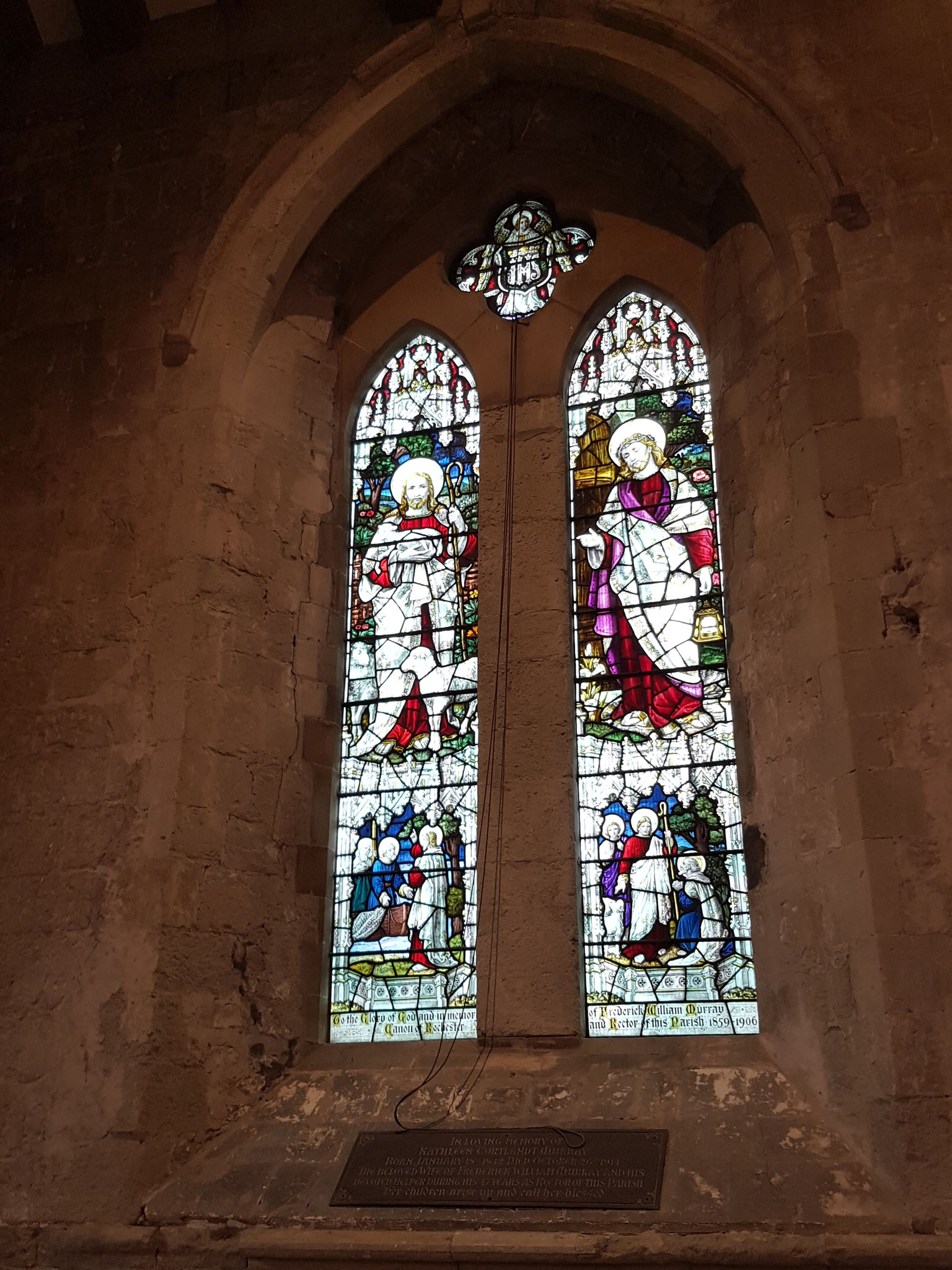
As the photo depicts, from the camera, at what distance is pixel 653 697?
16.8ft

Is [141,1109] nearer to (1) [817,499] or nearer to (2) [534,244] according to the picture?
(1) [817,499]

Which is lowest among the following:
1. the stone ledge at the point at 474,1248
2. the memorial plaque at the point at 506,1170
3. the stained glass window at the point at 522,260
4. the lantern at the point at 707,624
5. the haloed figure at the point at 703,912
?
the stone ledge at the point at 474,1248

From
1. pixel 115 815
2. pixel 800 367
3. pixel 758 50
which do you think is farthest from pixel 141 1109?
pixel 758 50

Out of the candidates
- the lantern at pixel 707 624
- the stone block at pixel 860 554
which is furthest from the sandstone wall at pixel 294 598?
the lantern at pixel 707 624

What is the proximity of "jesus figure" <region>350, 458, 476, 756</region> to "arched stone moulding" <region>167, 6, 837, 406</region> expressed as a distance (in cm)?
96

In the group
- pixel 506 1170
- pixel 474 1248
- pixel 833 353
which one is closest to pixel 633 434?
pixel 833 353

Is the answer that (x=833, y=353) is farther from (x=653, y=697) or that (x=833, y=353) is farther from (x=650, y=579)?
(x=653, y=697)

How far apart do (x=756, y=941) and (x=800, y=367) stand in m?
2.17

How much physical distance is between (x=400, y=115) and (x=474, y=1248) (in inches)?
186

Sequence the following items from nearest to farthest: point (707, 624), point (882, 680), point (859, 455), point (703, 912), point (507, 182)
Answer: point (882, 680)
point (859, 455)
point (703, 912)
point (707, 624)
point (507, 182)

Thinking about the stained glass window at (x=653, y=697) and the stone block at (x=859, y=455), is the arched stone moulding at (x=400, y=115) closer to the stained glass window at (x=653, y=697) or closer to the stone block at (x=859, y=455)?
the stained glass window at (x=653, y=697)

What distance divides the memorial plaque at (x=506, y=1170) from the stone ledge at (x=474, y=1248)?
123 millimetres

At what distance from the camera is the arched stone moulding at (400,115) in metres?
5.40

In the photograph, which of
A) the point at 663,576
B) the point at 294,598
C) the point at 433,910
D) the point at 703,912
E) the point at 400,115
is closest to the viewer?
the point at 703,912
